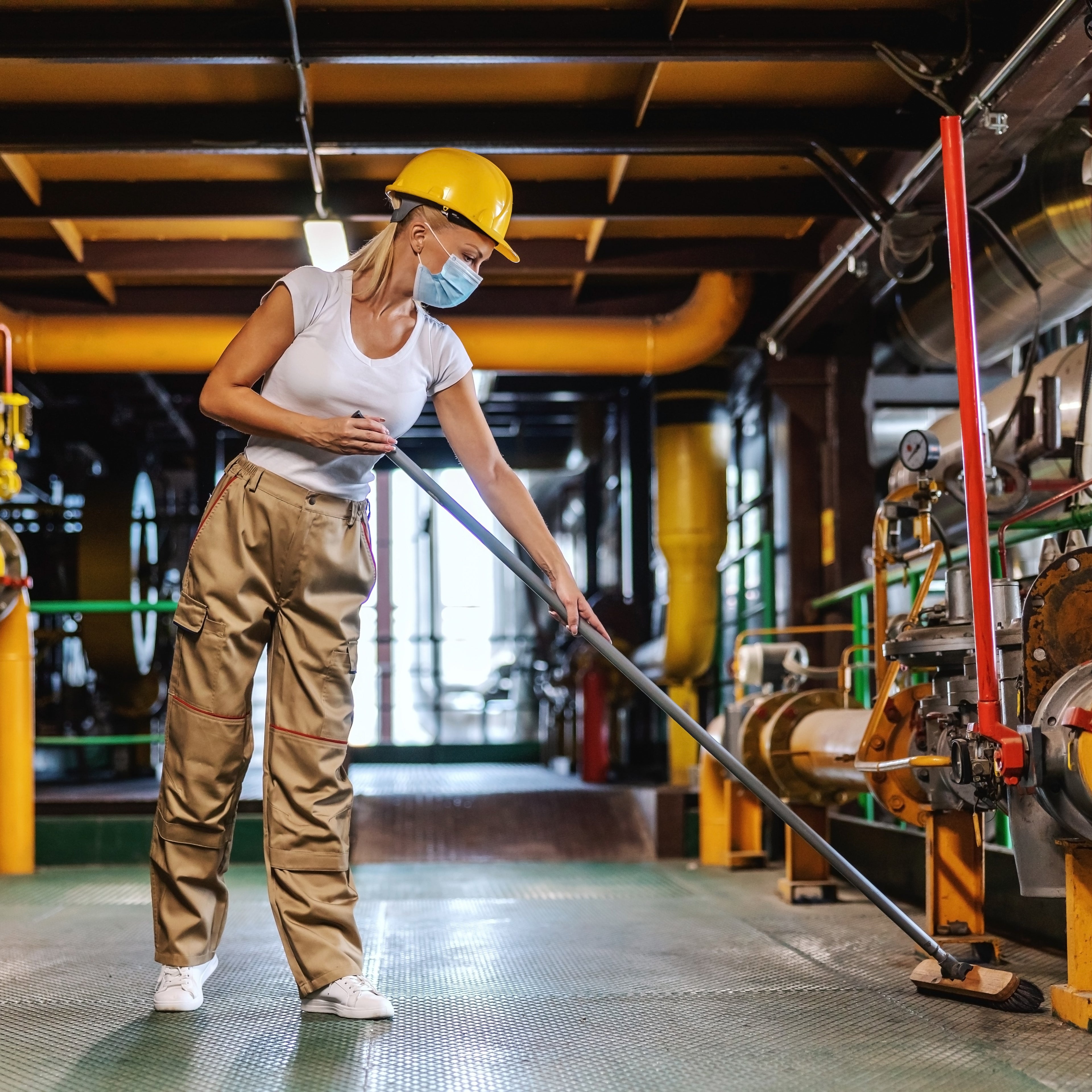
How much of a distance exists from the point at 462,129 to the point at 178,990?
120 inches

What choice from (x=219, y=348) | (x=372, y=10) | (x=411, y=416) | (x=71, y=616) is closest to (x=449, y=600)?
(x=71, y=616)

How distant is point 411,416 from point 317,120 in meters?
2.30

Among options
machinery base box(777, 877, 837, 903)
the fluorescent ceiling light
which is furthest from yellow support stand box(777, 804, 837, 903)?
the fluorescent ceiling light

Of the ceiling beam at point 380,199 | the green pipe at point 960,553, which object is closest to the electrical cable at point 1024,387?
the green pipe at point 960,553

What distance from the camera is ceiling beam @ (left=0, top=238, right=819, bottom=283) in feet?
18.4

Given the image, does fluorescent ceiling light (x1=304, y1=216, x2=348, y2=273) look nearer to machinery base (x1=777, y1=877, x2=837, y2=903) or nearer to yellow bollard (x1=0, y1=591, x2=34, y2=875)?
yellow bollard (x1=0, y1=591, x2=34, y2=875)

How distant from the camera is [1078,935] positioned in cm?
233

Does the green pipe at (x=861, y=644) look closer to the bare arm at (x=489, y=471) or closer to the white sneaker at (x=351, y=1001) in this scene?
the bare arm at (x=489, y=471)

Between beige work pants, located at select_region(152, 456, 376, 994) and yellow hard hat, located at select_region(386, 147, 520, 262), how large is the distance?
0.61m

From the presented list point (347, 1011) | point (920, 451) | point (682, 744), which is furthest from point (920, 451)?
point (682, 744)

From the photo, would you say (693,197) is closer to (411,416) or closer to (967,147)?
(967,147)

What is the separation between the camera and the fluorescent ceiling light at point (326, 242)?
5.00m

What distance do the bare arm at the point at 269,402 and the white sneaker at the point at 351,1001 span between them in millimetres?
1008

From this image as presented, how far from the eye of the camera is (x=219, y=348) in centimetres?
600
